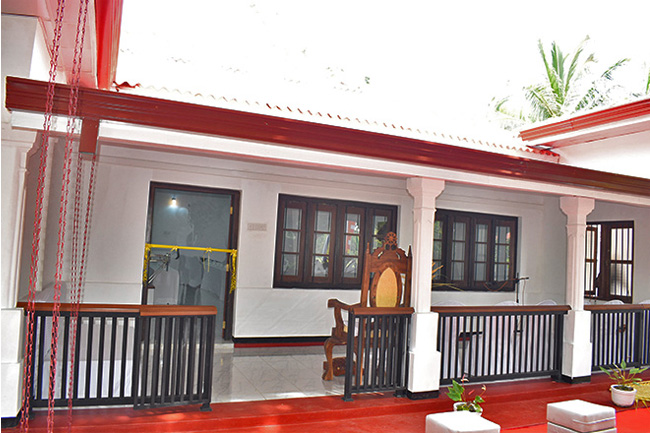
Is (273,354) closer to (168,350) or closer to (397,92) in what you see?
(168,350)

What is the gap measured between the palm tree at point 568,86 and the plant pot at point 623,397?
12624mm

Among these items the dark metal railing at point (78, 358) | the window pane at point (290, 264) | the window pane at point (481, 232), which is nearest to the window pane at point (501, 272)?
the window pane at point (481, 232)

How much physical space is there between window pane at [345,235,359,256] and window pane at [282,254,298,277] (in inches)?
33.5

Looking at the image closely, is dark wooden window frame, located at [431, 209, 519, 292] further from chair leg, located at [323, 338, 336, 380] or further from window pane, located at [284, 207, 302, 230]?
chair leg, located at [323, 338, 336, 380]

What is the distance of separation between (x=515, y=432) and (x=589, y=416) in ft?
2.30

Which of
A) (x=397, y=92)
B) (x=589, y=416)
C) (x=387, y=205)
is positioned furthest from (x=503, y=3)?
(x=589, y=416)

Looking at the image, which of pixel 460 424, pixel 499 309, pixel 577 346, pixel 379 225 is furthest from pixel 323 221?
pixel 460 424

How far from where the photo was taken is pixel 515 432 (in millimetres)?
4516

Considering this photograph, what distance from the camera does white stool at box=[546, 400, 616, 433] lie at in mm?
4043

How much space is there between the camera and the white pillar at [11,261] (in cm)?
374

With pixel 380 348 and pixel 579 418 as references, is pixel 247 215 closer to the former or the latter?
pixel 380 348

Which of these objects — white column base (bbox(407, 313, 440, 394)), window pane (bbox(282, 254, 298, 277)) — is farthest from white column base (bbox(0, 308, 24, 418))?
window pane (bbox(282, 254, 298, 277))

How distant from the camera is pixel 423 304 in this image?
16.9 ft

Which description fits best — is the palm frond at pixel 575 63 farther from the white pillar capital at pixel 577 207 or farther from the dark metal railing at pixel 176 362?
the dark metal railing at pixel 176 362
